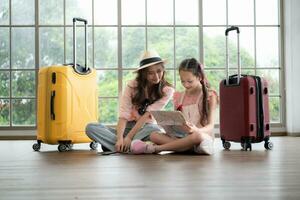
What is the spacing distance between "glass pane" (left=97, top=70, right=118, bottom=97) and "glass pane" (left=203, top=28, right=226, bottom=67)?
1120 millimetres

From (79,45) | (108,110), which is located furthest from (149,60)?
(79,45)

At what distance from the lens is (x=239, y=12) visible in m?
→ 6.65

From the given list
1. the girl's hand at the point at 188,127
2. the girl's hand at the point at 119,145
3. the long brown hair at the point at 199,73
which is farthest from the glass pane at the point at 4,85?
the girl's hand at the point at 188,127

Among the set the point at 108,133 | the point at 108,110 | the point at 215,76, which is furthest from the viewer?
the point at 215,76

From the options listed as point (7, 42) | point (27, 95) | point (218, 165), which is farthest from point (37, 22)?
point (218, 165)

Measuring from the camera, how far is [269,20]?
6680 millimetres

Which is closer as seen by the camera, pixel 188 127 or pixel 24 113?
pixel 188 127

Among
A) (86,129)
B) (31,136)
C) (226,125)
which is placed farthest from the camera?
(31,136)

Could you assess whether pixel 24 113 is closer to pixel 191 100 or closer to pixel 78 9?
pixel 78 9

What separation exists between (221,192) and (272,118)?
17.1ft

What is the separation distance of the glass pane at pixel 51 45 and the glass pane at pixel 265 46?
7.78 ft

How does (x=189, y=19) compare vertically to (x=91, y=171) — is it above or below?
above

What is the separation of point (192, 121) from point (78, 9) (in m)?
3.53

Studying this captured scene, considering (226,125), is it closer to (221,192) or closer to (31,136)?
(221,192)
